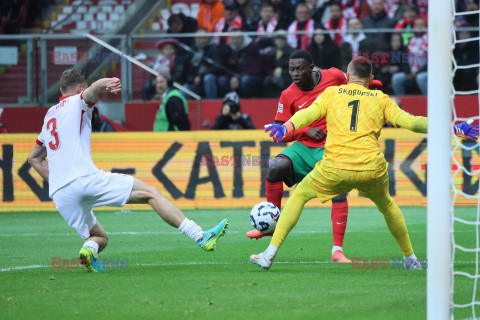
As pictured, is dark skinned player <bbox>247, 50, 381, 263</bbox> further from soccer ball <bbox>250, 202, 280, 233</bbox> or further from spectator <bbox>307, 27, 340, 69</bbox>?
spectator <bbox>307, 27, 340, 69</bbox>

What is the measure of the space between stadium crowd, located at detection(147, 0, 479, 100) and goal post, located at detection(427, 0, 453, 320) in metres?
9.73

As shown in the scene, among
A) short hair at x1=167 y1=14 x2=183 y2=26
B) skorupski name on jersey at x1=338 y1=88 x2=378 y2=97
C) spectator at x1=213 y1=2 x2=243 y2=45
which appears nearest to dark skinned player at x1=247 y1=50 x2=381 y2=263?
skorupski name on jersey at x1=338 y1=88 x2=378 y2=97

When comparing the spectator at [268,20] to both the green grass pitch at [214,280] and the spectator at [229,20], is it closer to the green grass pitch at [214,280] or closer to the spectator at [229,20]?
the spectator at [229,20]

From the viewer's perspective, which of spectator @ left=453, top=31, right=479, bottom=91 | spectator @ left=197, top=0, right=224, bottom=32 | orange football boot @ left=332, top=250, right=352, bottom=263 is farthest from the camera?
spectator @ left=197, top=0, right=224, bottom=32

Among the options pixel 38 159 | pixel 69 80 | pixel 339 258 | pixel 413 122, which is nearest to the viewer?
pixel 413 122

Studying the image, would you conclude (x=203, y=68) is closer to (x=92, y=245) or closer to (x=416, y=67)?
(x=416, y=67)

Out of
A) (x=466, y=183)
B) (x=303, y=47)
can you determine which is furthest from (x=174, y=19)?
(x=466, y=183)

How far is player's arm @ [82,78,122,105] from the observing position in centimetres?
658

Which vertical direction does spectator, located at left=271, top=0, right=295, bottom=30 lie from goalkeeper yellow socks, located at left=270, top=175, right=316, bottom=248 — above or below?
above

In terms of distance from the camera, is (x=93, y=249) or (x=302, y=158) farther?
(x=302, y=158)

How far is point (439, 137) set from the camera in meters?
4.49

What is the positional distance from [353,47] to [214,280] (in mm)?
8958

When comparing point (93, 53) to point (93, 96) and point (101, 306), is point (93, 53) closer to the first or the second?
point (93, 96)

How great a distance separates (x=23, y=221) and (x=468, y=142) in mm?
6936
